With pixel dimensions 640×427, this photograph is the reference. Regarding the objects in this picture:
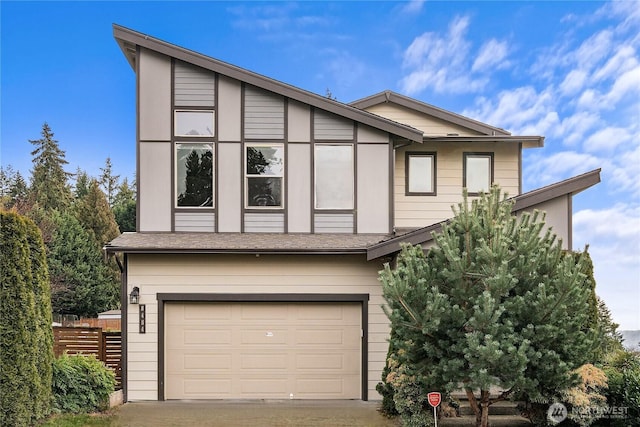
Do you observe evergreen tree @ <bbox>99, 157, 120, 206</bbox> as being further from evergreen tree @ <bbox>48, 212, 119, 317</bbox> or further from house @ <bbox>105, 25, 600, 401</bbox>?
house @ <bbox>105, 25, 600, 401</bbox>

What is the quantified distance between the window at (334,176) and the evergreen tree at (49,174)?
98.4 ft

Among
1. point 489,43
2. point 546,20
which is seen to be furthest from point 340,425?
point 489,43

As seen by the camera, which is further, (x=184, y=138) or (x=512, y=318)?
(x=184, y=138)

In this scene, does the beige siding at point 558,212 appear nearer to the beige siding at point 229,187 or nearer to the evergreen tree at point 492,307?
the evergreen tree at point 492,307

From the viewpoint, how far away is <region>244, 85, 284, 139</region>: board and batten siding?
11.0 meters

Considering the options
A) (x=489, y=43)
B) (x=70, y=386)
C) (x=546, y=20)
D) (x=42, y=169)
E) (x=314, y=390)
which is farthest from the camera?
(x=42, y=169)

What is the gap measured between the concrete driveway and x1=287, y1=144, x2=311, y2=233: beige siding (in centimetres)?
334

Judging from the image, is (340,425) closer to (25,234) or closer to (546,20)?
(25,234)

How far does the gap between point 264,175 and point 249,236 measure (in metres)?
1.27

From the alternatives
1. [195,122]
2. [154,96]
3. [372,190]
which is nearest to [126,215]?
[154,96]

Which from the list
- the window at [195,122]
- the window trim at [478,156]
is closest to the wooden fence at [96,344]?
the window at [195,122]

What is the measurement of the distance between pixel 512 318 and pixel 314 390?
495 centimetres

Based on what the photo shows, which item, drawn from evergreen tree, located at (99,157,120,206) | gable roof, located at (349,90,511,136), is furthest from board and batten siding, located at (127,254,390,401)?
evergreen tree, located at (99,157,120,206)

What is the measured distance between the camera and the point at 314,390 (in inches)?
414
